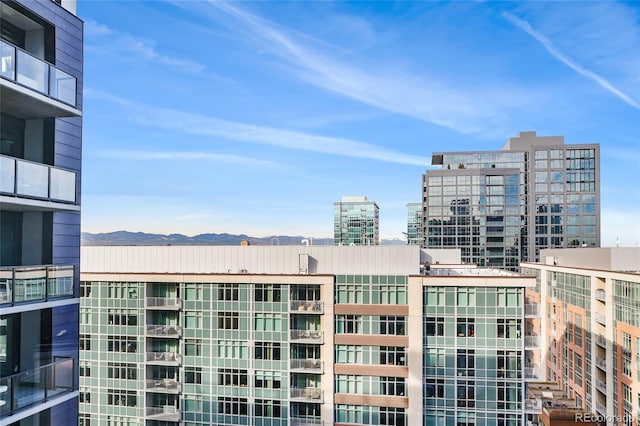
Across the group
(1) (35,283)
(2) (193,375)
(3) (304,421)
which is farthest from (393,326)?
(1) (35,283)

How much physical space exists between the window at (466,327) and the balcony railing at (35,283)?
19665 mm

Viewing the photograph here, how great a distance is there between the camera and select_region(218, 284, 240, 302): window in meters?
25.8

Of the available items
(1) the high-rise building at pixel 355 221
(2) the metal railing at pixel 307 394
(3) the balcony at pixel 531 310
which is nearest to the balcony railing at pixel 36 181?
(2) the metal railing at pixel 307 394

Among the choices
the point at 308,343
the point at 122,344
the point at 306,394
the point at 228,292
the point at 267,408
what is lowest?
the point at 267,408

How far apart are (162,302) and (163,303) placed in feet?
0.28

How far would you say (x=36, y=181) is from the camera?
9.59m

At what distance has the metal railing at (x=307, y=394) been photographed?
2492cm

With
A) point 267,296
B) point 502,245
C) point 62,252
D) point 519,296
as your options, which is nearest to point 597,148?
point 502,245

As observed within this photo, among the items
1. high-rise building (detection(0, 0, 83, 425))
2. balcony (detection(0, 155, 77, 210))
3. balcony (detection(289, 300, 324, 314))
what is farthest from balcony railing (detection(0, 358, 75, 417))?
balcony (detection(289, 300, 324, 314))

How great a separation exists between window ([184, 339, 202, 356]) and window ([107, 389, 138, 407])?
3.92m

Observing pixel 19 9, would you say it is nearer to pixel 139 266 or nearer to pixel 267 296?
pixel 267 296

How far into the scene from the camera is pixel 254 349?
25.3 meters

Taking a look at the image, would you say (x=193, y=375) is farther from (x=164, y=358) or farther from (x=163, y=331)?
(x=163, y=331)

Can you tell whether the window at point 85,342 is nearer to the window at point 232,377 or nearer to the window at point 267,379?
the window at point 232,377
